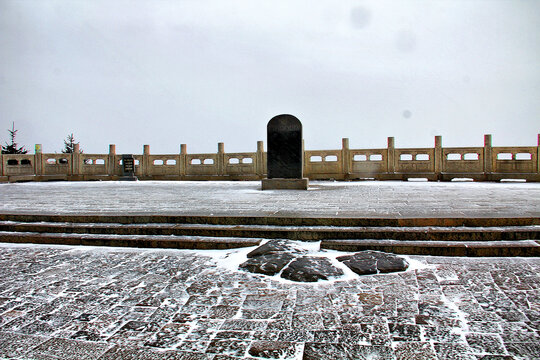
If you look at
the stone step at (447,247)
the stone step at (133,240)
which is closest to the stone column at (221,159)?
→ the stone step at (133,240)

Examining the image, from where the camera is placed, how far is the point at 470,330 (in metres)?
2.51

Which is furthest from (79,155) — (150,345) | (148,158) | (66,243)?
(150,345)

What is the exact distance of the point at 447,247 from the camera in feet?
14.4

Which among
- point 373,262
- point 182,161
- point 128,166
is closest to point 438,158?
point 182,161

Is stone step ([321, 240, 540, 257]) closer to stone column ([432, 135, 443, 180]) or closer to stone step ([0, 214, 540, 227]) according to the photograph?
stone step ([0, 214, 540, 227])

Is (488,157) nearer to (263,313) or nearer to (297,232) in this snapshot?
(297,232)

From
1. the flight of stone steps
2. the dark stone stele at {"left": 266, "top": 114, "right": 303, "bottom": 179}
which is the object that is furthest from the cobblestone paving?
the dark stone stele at {"left": 266, "top": 114, "right": 303, "bottom": 179}

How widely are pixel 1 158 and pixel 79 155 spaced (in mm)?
4883

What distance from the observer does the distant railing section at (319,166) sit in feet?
60.4

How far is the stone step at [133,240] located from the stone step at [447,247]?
1357 mm

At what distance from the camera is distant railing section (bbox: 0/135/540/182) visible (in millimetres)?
18406

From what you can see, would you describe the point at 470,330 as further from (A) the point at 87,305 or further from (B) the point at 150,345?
(A) the point at 87,305

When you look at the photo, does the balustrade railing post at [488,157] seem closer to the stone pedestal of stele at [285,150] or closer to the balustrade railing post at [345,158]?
the balustrade railing post at [345,158]

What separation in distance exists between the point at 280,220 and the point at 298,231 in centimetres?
55
